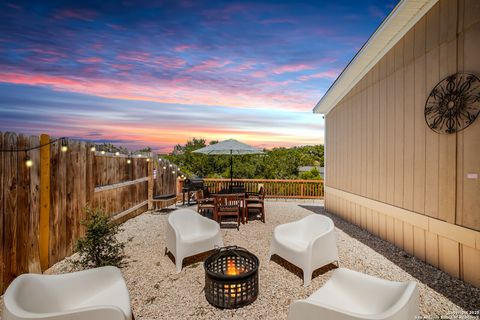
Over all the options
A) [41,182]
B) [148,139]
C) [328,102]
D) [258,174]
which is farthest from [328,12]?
[258,174]

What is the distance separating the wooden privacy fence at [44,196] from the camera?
9.34 ft

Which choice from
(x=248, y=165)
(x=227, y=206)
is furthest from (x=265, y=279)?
(x=248, y=165)

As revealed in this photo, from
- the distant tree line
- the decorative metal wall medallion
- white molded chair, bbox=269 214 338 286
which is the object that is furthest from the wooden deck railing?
the distant tree line

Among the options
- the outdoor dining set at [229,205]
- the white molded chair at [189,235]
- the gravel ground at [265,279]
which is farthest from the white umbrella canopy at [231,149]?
the white molded chair at [189,235]

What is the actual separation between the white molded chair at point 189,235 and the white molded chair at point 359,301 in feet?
6.55

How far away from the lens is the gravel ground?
2.57 m

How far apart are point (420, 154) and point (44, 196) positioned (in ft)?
19.1

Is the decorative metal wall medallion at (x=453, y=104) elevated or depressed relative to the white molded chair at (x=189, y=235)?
elevated

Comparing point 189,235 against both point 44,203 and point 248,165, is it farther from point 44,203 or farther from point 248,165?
point 248,165

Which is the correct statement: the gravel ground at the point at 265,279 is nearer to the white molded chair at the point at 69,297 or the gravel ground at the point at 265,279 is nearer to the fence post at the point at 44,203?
the fence post at the point at 44,203

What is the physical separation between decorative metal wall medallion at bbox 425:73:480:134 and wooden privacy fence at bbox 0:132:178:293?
5739mm

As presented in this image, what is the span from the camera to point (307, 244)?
366 centimetres

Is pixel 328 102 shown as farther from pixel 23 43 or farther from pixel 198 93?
pixel 23 43

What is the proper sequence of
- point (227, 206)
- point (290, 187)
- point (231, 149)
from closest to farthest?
point (227, 206), point (231, 149), point (290, 187)
